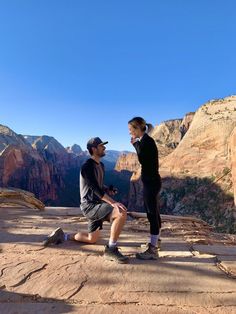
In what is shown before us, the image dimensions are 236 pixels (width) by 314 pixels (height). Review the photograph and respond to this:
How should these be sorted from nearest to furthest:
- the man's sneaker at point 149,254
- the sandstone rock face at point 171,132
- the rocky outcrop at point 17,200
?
1. the man's sneaker at point 149,254
2. the rocky outcrop at point 17,200
3. the sandstone rock face at point 171,132

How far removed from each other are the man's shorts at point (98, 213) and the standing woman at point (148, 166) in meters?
0.56

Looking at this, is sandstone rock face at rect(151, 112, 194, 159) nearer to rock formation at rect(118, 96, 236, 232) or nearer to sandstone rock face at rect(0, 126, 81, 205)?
rock formation at rect(118, 96, 236, 232)

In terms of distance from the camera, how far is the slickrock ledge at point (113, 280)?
323 centimetres

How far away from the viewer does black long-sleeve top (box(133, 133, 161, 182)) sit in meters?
4.78

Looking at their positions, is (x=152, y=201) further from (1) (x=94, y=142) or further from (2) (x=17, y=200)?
(2) (x=17, y=200)

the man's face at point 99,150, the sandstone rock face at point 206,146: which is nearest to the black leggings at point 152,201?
the man's face at point 99,150

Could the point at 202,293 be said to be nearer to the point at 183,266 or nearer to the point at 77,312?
the point at 183,266

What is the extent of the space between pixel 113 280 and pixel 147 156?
1.71m

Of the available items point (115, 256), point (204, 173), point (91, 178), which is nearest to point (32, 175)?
point (204, 173)

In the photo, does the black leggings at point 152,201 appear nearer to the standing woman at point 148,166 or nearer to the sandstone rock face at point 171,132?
the standing woman at point 148,166

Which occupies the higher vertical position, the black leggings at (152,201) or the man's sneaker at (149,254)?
the black leggings at (152,201)

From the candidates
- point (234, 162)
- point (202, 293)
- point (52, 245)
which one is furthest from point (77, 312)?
point (234, 162)

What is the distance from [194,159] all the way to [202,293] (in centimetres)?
5522

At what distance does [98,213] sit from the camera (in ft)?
16.5
